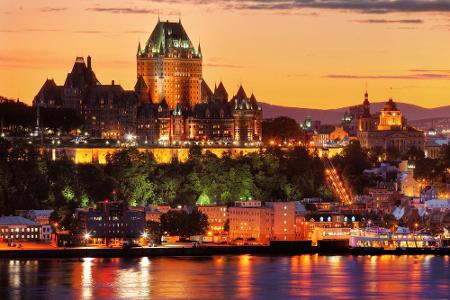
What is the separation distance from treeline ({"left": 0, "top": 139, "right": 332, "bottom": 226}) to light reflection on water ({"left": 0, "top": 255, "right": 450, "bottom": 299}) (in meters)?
14.1

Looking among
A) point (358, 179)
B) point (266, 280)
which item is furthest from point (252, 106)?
point (266, 280)

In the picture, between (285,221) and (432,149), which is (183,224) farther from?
(432,149)

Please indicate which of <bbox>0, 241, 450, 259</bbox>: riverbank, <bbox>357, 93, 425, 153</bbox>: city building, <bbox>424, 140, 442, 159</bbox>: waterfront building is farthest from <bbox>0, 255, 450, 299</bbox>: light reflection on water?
<bbox>424, 140, 442, 159</bbox>: waterfront building

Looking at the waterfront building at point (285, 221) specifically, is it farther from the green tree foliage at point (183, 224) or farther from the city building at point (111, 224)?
the city building at point (111, 224)

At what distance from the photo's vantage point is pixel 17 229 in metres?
111

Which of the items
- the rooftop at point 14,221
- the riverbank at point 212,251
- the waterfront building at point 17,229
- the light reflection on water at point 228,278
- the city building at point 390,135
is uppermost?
the city building at point 390,135

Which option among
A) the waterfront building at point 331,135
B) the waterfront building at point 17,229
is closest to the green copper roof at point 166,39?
the waterfront building at point 331,135

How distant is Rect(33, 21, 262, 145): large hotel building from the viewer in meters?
142

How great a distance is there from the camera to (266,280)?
95438 millimetres

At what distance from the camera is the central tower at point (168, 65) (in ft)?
486

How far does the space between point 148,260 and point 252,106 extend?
41685 mm

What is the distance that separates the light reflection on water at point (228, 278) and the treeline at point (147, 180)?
46.1 feet

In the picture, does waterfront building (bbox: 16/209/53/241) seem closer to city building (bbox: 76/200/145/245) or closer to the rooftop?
the rooftop

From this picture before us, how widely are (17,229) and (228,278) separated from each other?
62.5ft
